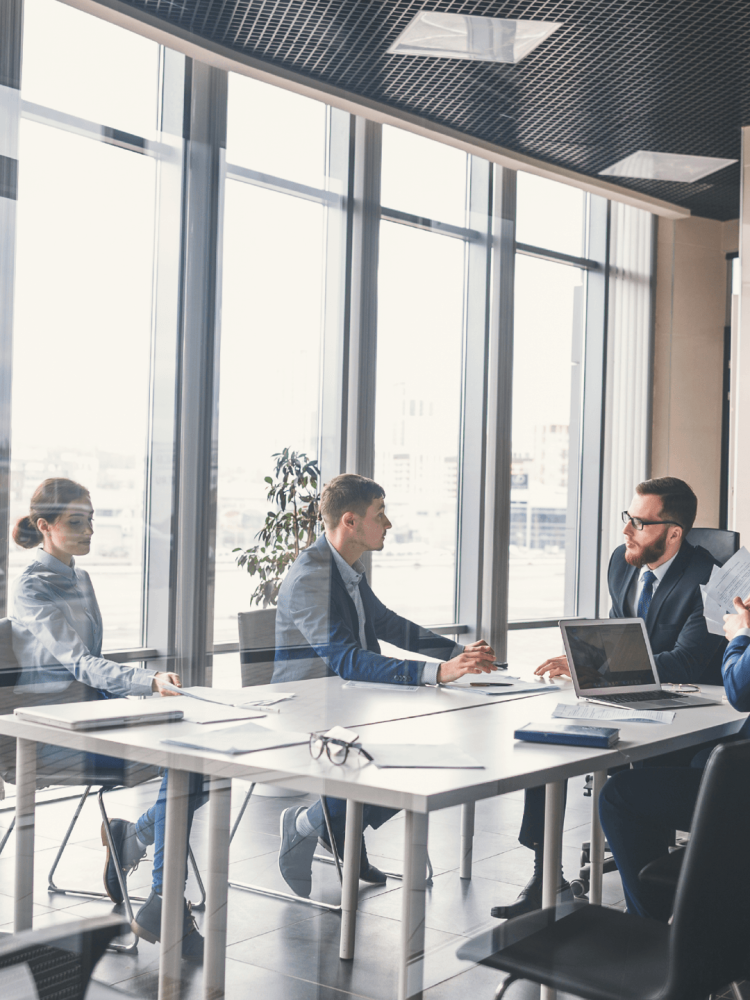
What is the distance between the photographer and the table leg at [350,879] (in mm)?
2422

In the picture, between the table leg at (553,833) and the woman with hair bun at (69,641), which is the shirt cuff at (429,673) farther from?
the woman with hair bun at (69,641)

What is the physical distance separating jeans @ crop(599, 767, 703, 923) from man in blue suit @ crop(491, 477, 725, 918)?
43cm

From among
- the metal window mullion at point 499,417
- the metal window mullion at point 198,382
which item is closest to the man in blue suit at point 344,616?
the metal window mullion at point 198,382

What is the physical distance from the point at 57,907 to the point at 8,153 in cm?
176

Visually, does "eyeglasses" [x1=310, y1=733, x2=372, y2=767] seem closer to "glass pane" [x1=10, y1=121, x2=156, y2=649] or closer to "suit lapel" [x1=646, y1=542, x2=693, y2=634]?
"glass pane" [x1=10, y1=121, x2=156, y2=649]

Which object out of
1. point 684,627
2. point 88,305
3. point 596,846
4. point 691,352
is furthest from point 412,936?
point 691,352

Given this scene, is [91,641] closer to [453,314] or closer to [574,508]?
[453,314]

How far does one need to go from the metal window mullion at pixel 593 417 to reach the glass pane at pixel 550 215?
134 millimetres

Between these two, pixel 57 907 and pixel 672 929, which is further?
pixel 57 907

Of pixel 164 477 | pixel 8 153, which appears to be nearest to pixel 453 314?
pixel 164 477

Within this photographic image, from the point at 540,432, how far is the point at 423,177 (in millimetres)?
1953

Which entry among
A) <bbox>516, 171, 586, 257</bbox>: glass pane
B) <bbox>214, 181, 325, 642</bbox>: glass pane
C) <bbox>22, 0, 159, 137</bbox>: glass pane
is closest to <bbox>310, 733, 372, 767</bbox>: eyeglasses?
<bbox>214, 181, 325, 642</bbox>: glass pane

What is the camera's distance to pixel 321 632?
3.33m

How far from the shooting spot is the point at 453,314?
4805 mm
